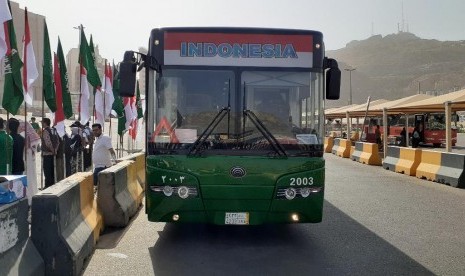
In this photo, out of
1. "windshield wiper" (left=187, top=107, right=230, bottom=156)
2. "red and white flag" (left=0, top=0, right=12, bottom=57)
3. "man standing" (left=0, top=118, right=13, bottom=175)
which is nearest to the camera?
"windshield wiper" (left=187, top=107, right=230, bottom=156)

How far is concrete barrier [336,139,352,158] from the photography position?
84.8ft

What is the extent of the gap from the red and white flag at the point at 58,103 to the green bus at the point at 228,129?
231 inches

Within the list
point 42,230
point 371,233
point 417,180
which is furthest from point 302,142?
point 417,180

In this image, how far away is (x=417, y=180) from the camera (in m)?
15.1

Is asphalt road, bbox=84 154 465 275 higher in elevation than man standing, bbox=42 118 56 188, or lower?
lower

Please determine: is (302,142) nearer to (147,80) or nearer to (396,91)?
(147,80)

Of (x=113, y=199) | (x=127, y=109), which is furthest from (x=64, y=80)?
(x=127, y=109)

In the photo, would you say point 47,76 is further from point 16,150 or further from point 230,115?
point 230,115

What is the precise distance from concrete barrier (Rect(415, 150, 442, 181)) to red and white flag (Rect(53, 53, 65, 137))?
1081 cm

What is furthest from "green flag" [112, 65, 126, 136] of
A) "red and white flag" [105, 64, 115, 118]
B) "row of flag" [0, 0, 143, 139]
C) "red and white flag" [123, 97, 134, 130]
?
"red and white flag" [105, 64, 115, 118]

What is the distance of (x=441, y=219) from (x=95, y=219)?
20.2 ft

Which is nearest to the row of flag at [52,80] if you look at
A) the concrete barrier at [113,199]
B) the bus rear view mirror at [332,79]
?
the concrete barrier at [113,199]

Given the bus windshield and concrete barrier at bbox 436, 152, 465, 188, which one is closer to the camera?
the bus windshield

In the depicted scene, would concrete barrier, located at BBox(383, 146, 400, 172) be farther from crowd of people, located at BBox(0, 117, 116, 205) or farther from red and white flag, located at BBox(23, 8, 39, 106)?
red and white flag, located at BBox(23, 8, 39, 106)
